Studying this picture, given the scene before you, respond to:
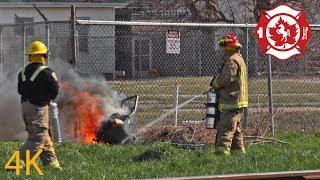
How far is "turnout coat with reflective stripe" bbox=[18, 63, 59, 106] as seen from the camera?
9523 mm

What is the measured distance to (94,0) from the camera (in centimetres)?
3678

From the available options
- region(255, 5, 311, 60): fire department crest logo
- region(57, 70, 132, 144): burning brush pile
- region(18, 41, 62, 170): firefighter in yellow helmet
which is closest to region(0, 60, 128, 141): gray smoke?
region(57, 70, 132, 144): burning brush pile

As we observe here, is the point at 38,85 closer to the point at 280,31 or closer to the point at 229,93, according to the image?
the point at 229,93

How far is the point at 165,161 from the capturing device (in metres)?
10.3

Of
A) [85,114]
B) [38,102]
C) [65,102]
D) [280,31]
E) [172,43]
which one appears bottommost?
[85,114]

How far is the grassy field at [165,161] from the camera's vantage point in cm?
938

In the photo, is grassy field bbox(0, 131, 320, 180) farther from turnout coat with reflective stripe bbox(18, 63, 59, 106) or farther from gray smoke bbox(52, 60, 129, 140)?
gray smoke bbox(52, 60, 129, 140)

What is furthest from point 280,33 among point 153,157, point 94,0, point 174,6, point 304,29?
point 94,0

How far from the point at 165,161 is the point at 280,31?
13.4 feet

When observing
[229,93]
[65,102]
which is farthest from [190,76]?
[229,93]

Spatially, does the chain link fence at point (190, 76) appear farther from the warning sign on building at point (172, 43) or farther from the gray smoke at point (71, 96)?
the gray smoke at point (71, 96)

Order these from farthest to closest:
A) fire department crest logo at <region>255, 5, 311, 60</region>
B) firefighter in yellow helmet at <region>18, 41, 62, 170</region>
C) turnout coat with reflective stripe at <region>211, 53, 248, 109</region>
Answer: fire department crest logo at <region>255, 5, 311, 60</region> < turnout coat with reflective stripe at <region>211, 53, 248, 109</region> < firefighter in yellow helmet at <region>18, 41, 62, 170</region>

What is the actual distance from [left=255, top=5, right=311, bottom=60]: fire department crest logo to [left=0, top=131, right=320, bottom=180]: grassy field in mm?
1887

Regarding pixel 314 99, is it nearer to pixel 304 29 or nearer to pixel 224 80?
pixel 304 29
